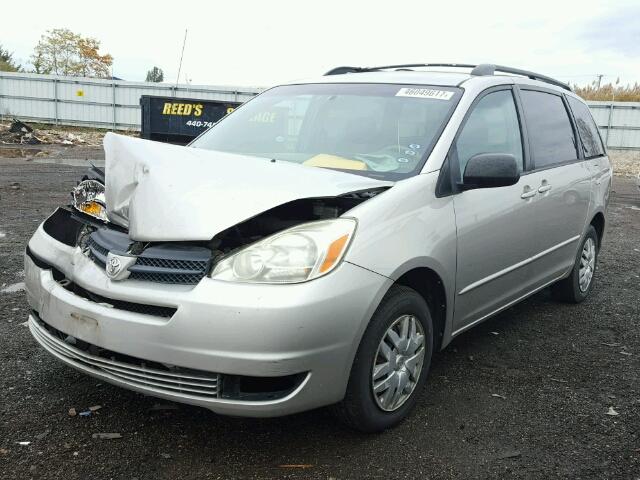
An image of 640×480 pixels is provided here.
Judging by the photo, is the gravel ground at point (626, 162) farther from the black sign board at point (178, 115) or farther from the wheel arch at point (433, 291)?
the wheel arch at point (433, 291)

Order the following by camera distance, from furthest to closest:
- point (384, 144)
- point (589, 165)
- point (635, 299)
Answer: point (635, 299)
point (589, 165)
point (384, 144)

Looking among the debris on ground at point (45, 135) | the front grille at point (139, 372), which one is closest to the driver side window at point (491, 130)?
the front grille at point (139, 372)

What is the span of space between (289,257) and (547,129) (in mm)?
2875

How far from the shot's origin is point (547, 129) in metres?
4.68

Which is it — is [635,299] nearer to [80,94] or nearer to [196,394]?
[196,394]

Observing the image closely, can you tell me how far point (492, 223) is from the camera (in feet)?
12.0

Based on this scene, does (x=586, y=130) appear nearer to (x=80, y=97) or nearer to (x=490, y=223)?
(x=490, y=223)

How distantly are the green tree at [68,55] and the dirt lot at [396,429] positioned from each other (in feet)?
169

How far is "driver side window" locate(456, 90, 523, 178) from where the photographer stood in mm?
3641

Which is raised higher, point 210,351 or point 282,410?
point 210,351

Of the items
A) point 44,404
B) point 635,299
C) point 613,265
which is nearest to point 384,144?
point 44,404

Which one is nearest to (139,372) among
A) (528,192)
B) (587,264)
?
(528,192)

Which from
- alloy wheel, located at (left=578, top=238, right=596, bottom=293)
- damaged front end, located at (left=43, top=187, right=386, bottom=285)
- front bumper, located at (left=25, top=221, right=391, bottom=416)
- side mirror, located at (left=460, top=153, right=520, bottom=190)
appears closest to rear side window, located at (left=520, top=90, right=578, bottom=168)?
alloy wheel, located at (left=578, top=238, right=596, bottom=293)

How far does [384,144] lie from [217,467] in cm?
192
